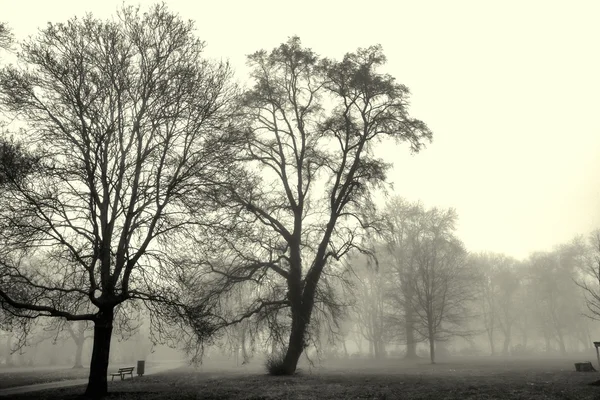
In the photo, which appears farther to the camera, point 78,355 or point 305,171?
point 78,355

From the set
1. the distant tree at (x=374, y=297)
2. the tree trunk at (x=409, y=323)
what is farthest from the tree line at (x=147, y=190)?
the distant tree at (x=374, y=297)

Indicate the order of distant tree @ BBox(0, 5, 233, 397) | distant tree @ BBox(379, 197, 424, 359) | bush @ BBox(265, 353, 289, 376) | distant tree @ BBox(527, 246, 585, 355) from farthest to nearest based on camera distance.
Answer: distant tree @ BBox(527, 246, 585, 355)
distant tree @ BBox(379, 197, 424, 359)
bush @ BBox(265, 353, 289, 376)
distant tree @ BBox(0, 5, 233, 397)

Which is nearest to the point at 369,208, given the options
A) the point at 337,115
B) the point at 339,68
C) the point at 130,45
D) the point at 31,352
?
the point at 337,115

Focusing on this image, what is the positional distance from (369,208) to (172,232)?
37.4 feet

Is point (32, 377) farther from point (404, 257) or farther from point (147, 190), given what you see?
point (404, 257)

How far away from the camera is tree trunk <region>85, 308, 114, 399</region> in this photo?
1230 centimetres

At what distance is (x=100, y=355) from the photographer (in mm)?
12508

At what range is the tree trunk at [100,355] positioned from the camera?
12297mm

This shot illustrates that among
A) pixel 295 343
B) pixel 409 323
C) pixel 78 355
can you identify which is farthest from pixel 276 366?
pixel 78 355

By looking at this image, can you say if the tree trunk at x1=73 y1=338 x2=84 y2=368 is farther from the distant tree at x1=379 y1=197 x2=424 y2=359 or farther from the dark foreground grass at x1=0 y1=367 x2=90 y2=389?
the distant tree at x1=379 y1=197 x2=424 y2=359

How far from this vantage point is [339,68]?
825 inches

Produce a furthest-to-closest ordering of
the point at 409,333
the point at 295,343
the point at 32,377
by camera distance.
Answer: the point at 409,333
the point at 32,377
the point at 295,343

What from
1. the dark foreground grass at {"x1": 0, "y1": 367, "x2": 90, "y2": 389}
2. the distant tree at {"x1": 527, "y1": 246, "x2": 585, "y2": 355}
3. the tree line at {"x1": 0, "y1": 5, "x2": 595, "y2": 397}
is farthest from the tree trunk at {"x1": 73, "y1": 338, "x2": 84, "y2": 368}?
the distant tree at {"x1": 527, "y1": 246, "x2": 585, "y2": 355}

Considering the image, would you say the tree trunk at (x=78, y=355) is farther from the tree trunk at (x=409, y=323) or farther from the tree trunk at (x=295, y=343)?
the tree trunk at (x=409, y=323)
